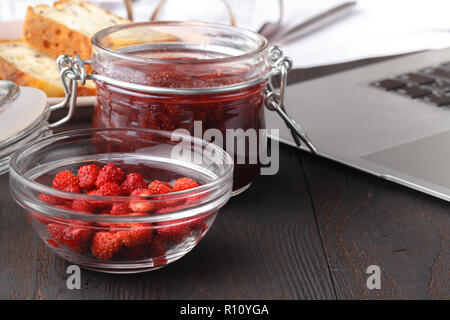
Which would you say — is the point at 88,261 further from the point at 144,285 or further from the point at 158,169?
the point at 158,169

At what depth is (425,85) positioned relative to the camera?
3.73 ft

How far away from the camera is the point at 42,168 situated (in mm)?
737

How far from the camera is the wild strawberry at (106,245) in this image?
23.8 inches

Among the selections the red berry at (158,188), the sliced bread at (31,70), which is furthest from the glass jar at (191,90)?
the sliced bread at (31,70)

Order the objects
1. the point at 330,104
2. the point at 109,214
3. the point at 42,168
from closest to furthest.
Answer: the point at 109,214, the point at 42,168, the point at 330,104

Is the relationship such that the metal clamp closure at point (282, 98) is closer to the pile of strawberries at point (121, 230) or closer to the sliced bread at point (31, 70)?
the pile of strawberries at point (121, 230)

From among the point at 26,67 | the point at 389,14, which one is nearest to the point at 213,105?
the point at 26,67

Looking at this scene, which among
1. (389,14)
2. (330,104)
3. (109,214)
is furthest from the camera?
(389,14)

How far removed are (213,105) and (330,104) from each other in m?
0.38

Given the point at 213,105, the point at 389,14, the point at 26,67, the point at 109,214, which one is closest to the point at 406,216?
the point at 213,105

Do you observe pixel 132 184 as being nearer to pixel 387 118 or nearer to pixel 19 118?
pixel 19 118

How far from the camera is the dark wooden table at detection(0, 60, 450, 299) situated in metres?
Result: 0.63

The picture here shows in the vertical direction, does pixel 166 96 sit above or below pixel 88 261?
above
